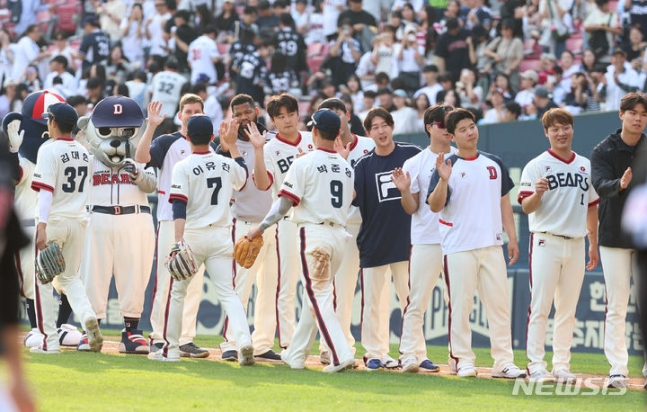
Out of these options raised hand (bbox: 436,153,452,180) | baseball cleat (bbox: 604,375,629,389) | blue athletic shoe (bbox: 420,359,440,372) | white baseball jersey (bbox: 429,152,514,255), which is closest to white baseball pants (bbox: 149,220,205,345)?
blue athletic shoe (bbox: 420,359,440,372)

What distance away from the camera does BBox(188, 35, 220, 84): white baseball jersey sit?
2125 cm

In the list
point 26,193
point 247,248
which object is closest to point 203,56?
point 26,193

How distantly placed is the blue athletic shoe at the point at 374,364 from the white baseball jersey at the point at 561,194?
1794mm

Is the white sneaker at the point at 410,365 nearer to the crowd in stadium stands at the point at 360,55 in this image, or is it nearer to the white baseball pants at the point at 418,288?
the white baseball pants at the point at 418,288

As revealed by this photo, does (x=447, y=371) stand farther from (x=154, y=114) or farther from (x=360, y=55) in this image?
(x=360, y=55)

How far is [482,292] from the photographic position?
9234mm

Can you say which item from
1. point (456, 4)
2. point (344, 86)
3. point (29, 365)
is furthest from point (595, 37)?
point (29, 365)

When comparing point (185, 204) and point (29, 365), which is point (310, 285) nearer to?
point (185, 204)

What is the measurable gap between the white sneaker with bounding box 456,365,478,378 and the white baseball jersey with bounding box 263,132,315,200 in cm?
235

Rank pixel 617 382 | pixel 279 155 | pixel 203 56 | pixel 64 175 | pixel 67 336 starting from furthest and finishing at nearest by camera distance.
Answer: pixel 203 56
pixel 67 336
pixel 279 155
pixel 64 175
pixel 617 382

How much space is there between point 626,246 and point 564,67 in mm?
9666

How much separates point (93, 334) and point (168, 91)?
979 centimetres

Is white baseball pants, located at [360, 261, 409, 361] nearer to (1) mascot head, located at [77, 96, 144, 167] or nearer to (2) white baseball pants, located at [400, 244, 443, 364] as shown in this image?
(2) white baseball pants, located at [400, 244, 443, 364]

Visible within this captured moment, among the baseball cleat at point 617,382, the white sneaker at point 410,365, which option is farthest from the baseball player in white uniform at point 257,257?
the baseball cleat at point 617,382
